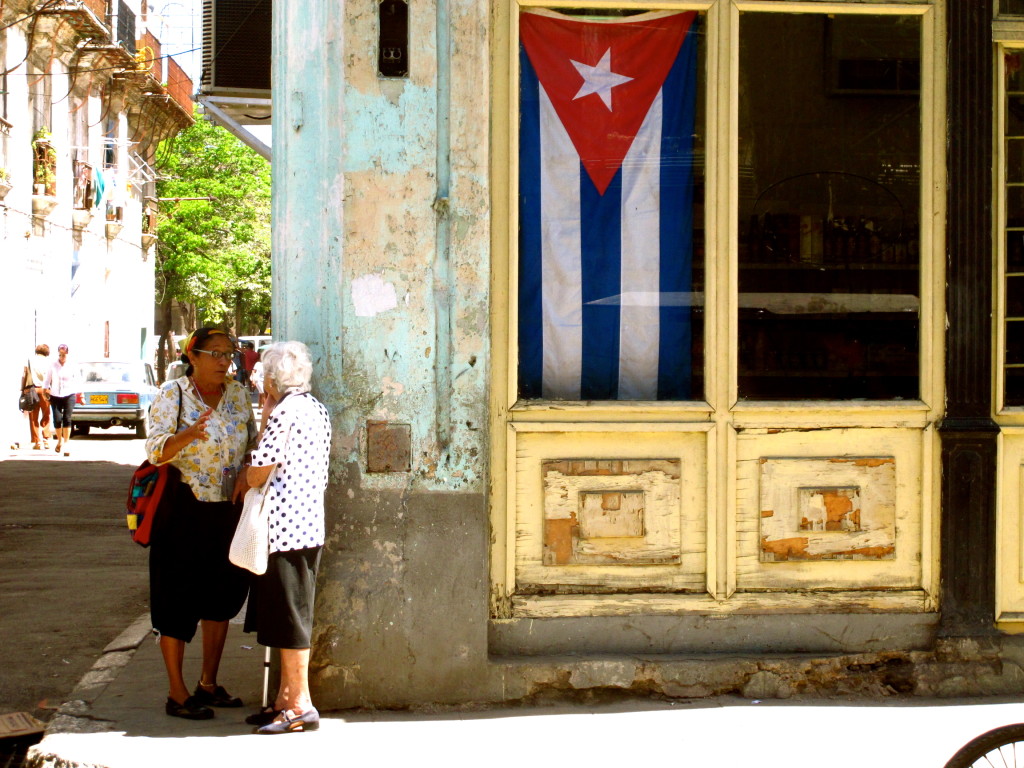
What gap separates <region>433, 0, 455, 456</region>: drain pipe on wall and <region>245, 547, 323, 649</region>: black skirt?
0.83 meters

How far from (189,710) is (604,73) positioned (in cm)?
357

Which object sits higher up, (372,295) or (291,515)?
(372,295)

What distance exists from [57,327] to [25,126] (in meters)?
4.83

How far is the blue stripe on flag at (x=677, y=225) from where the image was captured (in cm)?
613

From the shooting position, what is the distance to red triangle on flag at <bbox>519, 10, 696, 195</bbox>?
6.05 metres

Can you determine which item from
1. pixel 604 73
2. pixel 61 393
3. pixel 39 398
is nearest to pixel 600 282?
pixel 604 73

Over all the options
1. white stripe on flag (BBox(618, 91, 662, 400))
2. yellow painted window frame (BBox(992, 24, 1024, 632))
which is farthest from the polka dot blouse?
yellow painted window frame (BBox(992, 24, 1024, 632))

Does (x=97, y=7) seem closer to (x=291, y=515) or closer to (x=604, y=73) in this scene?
(x=604, y=73)

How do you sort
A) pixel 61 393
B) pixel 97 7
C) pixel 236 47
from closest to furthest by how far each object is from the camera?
pixel 236 47, pixel 61 393, pixel 97 7

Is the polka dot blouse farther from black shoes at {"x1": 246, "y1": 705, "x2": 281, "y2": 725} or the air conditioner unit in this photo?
the air conditioner unit

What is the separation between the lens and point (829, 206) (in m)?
6.22

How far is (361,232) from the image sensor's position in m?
5.62

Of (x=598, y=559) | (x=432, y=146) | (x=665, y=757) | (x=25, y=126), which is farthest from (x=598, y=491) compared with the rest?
(x=25, y=126)

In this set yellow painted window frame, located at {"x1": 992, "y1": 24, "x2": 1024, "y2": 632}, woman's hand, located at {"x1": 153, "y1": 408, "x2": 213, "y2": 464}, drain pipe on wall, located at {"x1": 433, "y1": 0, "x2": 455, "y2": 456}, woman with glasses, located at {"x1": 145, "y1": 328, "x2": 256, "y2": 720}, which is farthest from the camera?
yellow painted window frame, located at {"x1": 992, "y1": 24, "x2": 1024, "y2": 632}
